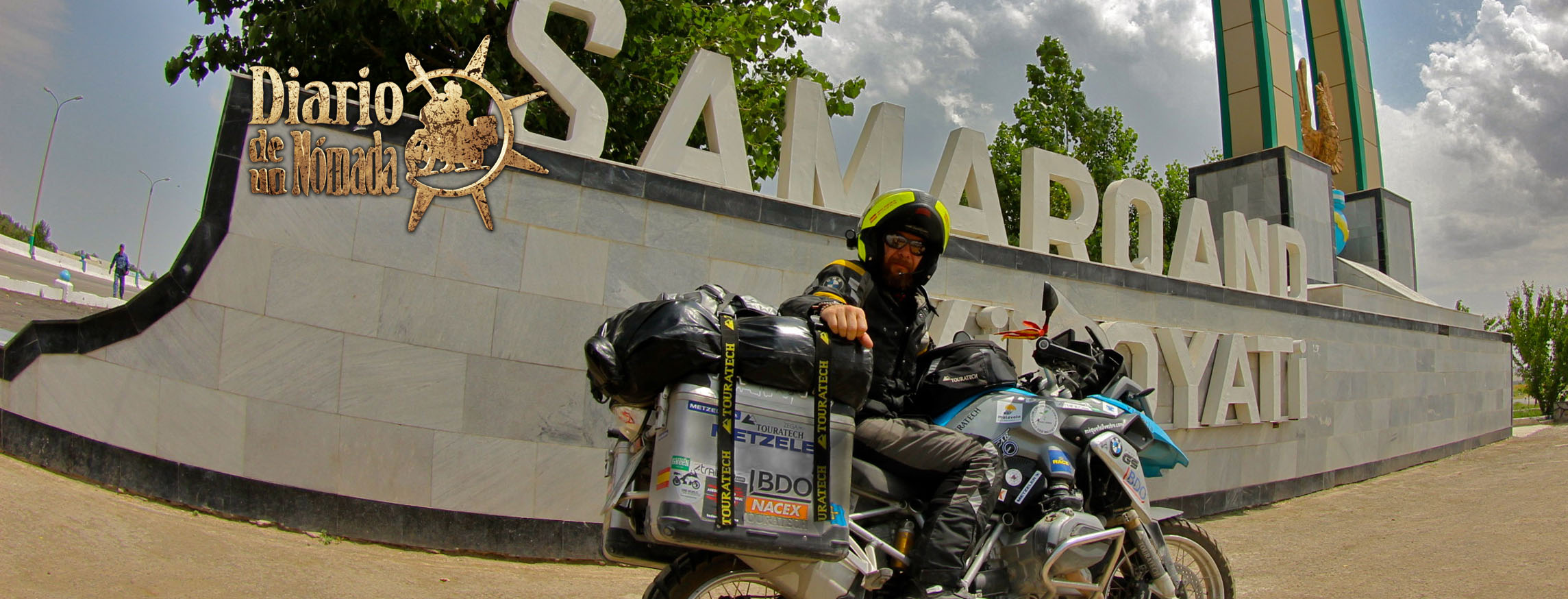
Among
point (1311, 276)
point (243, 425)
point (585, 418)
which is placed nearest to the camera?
point (243, 425)

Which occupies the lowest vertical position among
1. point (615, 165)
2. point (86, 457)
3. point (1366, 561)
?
point (1366, 561)

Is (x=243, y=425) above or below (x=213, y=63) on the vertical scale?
below

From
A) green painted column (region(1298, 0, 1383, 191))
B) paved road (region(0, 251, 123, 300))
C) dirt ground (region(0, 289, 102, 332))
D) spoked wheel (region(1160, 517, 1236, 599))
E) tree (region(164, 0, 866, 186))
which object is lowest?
spoked wheel (region(1160, 517, 1236, 599))

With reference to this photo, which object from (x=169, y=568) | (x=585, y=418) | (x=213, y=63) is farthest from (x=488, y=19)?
(x=169, y=568)

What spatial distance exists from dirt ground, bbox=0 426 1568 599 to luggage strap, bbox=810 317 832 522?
102 inches

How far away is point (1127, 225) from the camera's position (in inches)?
364

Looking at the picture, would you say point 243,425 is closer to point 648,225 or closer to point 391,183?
point 391,183

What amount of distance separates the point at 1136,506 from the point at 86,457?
589cm

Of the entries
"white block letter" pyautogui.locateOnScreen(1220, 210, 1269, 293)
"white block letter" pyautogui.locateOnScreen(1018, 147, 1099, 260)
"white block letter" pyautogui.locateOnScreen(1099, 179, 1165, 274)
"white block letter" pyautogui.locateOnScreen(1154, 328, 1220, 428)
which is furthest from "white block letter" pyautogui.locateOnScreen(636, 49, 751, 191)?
"white block letter" pyautogui.locateOnScreen(1220, 210, 1269, 293)

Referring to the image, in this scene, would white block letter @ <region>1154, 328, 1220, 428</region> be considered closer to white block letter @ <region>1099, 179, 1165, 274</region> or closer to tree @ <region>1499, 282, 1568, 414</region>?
white block letter @ <region>1099, 179, 1165, 274</region>

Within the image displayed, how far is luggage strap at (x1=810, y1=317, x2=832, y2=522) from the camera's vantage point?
2678mm

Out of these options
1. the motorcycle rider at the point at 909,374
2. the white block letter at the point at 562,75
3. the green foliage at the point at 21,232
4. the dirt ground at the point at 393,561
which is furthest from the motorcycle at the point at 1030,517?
the green foliage at the point at 21,232

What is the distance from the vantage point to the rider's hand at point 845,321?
2711 mm

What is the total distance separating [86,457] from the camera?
17.3ft
